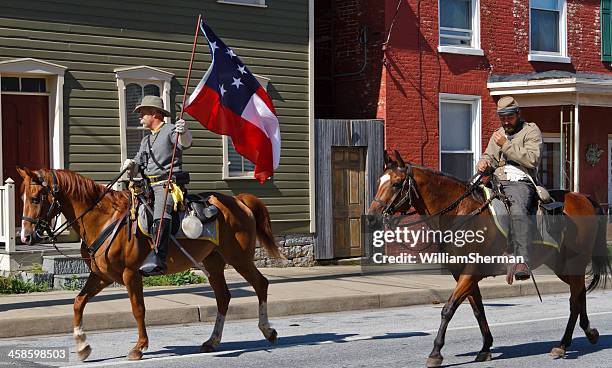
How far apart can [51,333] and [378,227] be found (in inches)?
191

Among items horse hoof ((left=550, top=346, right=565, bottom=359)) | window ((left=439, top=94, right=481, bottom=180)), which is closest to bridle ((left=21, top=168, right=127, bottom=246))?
horse hoof ((left=550, top=346, right=565, bottom=359))

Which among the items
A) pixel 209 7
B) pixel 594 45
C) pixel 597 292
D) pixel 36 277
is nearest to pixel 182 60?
pixel 209 7

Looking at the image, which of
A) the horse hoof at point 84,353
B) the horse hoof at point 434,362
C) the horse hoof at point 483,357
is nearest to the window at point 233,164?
the horse hoof at point 84,353

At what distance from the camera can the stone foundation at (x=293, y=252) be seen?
765 inches

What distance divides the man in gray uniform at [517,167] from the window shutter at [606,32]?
50.9ft

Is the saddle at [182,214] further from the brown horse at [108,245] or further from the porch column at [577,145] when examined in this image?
the porch column at [577,145]

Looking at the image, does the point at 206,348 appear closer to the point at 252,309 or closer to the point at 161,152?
the point at 161,152

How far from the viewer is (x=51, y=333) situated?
12000mm

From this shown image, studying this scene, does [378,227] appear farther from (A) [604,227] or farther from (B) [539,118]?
(B) [539,118]

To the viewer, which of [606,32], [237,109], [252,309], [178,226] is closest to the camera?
[178,226]

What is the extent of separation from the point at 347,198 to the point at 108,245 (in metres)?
11.2

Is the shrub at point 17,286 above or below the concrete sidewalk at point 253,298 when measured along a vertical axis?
above

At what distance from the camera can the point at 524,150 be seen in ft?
32.5

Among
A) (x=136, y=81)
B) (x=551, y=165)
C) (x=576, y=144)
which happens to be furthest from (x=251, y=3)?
(x=551, y=165)
